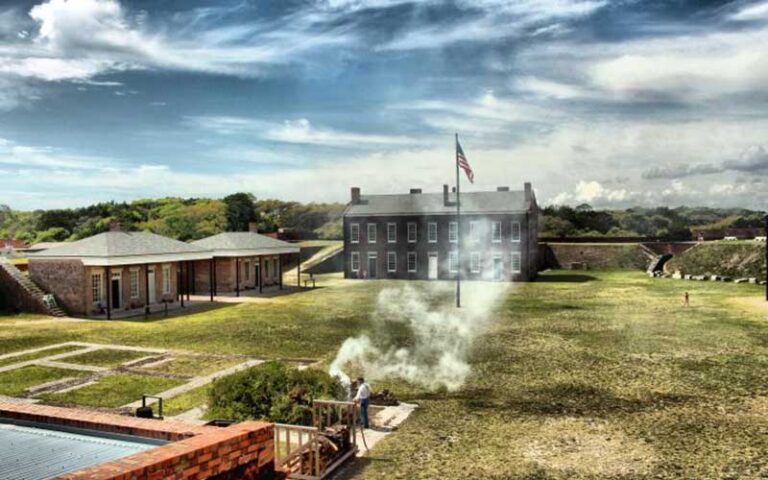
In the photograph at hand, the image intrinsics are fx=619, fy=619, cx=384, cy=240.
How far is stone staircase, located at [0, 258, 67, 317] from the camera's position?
3406 centimetres

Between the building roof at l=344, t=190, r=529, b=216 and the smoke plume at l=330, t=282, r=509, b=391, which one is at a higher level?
the building roof at l=344, t=190, r=529, b=216

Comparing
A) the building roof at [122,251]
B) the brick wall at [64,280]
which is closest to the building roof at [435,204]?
the building roof at [122,251]

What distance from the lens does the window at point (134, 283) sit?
36500 mm

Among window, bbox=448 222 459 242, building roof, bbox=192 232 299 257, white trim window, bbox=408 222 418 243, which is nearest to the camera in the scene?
building roof, bbox=192 232 299 257

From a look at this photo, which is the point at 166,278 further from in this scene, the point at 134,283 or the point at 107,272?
the point at 107,272

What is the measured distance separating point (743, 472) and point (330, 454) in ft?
25.3

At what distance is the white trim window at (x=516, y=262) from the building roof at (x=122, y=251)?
2732cm

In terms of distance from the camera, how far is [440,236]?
57.5 meters

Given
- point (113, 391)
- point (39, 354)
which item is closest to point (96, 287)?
point (39, 354)

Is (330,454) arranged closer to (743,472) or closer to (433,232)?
(743,472)

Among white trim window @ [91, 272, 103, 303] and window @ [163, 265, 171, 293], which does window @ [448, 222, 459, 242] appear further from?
white trim window @ [91, 272, 103, 303]

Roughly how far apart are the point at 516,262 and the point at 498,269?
1735 mm

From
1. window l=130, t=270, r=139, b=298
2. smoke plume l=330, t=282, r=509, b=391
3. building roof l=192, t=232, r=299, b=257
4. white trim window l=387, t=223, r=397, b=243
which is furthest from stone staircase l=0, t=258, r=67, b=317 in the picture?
white trim window l=387, t=223, r=397, b=243

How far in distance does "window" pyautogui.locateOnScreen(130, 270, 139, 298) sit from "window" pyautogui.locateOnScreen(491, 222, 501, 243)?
30.9 m
